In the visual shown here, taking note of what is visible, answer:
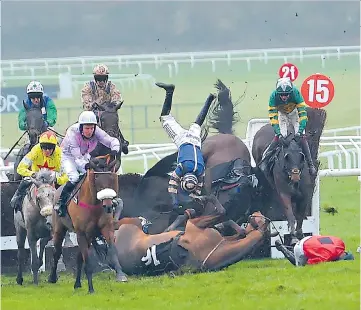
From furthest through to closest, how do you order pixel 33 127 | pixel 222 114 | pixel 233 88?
pixel 233 88, pixel 222 114, pixel 33 127

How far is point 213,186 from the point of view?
44.3ft

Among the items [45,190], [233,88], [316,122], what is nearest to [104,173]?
[45,190]

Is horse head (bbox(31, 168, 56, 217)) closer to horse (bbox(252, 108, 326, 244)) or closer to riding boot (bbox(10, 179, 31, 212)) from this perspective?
riding boot (bbox(10, 179, 31, 212))

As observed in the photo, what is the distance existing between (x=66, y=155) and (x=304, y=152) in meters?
3.19

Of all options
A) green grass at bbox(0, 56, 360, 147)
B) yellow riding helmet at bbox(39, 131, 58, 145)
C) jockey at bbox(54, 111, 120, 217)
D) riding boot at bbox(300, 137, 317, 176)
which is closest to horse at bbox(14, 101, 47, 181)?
yellow riding helmet at bbox(39, 131, 58, 145)

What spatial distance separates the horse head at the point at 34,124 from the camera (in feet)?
44.2

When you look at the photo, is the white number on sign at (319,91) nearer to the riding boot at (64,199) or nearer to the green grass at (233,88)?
the riding boot at (64,199)

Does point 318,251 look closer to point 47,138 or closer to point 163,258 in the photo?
point 163,258

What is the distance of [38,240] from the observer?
44.4 feet

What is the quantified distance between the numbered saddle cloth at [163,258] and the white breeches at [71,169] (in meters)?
1.25

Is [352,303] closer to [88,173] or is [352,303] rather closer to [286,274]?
[286,274]

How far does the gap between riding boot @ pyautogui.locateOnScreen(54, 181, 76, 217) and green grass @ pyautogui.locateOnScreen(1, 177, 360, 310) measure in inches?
31.0

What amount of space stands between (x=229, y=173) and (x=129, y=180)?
125cm

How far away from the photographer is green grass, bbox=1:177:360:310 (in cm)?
959
